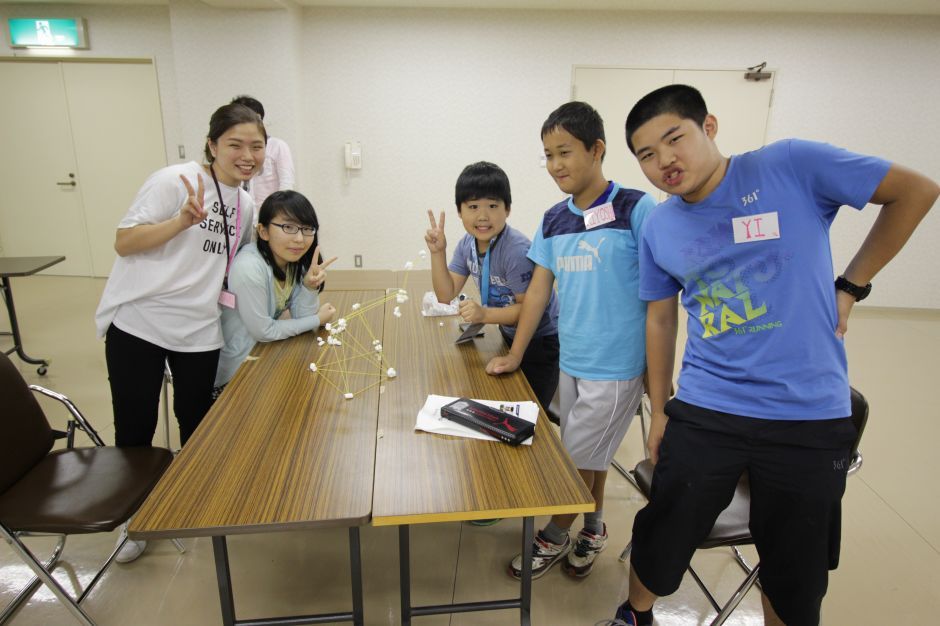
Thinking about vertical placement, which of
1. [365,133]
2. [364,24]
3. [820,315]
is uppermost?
[364,24]

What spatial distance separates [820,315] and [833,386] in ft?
0.57

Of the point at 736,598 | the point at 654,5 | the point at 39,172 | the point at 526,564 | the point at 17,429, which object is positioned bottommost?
the point at 736,598

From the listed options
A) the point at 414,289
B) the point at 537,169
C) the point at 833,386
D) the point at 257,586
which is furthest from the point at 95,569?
the point at 537,169

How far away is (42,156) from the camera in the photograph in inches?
226

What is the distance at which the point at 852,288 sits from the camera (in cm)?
133

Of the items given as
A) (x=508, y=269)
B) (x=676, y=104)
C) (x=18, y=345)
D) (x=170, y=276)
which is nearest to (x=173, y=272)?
(x=170, y=276)

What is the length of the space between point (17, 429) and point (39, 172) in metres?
5.53

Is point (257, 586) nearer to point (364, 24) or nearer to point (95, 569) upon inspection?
point (95, 569)

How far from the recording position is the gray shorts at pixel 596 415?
1734 millimetres

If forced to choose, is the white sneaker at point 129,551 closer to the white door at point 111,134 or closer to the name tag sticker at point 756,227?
the name tag sticker at point 756,227

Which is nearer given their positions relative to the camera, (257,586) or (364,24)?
(257,586)

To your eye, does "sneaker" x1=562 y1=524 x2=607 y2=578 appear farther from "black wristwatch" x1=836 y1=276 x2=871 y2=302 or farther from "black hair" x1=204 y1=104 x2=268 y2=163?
"black hair" x1=204 y1=104 x2=268 y2=163

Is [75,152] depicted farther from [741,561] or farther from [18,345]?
[741,561]

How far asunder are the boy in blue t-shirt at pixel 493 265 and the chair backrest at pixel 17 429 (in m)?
1.44
